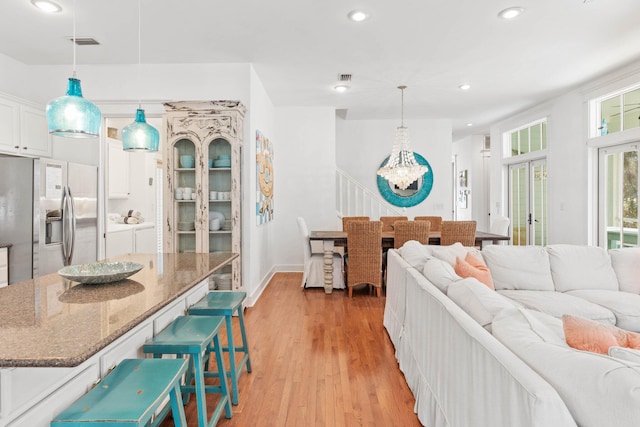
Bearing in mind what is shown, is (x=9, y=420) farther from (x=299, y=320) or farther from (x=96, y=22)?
(x=96, y=22)

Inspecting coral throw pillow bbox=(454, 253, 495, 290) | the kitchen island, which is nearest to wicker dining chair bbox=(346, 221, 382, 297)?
coral throw pillow bbox=(454, 253, 495, 290)

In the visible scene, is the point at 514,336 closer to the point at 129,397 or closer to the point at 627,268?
the point at 129,397

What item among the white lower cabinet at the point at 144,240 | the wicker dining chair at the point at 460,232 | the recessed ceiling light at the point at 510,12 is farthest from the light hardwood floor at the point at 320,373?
the recessed ceiling light at the point at 510,12

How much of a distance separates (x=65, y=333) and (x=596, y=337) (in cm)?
171

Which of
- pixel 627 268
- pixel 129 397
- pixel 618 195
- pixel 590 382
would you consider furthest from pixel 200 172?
pixel 618 195

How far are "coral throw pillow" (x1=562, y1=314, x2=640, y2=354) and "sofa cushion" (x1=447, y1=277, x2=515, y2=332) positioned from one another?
0.37 metres

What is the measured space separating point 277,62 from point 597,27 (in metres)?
3.30

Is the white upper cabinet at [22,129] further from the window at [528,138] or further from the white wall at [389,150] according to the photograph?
the window at [528,138]

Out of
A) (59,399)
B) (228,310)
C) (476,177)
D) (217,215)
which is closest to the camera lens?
(59,399)

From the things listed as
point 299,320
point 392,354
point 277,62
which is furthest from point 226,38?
point 392,354

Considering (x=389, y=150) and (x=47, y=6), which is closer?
(x=47, y=6)

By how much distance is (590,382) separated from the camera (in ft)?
3.15

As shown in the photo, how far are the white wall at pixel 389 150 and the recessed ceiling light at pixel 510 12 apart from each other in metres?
4.33

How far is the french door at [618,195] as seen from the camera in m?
4.89
